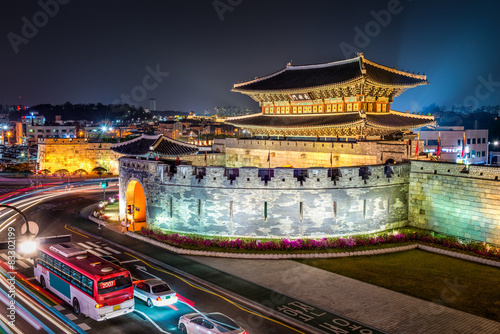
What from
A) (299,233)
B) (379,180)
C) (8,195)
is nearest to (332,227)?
(299,233)

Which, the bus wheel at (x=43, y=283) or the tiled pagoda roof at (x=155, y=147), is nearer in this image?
the bus wheel at (x=43, y=283)

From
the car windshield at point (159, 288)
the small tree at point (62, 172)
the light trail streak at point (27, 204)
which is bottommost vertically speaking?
the car windshield at point (159, 288)

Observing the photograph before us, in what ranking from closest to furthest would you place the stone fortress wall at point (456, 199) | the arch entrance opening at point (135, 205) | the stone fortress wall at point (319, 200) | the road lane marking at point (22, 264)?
the road lane marking at point (22, 264) < the stone fortress wall at point (456, 199) < the stone fortress wall at point (319, 200) < the arch entrance opening at point (135, 205)

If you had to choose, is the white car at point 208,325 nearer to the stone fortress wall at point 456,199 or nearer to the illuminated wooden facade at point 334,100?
the stone fortress wall at point 456,199

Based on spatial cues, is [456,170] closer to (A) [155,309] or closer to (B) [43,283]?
(A) [155,309]

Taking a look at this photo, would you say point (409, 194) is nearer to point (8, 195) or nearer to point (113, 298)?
point (113, 298)

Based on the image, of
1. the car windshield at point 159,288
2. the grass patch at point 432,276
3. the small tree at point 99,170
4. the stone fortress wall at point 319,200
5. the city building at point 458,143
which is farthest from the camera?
the city building at point 458,143

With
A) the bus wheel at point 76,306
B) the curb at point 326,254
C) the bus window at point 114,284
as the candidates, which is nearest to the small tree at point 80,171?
the curb at point 326,254
